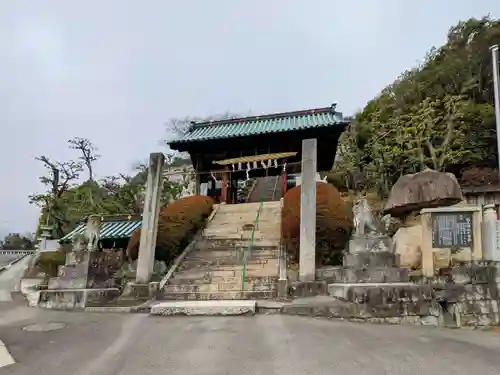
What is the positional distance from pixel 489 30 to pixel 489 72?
3.08 meters

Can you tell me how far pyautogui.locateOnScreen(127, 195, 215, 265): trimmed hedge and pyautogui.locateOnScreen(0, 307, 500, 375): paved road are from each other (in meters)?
5.64

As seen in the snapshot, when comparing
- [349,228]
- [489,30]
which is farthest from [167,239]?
[489,30]

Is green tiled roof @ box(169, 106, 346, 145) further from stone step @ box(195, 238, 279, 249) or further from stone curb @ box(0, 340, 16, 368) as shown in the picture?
stone curb @ box(0, 340, 16, 368)

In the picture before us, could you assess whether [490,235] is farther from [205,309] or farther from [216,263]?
[216,263]

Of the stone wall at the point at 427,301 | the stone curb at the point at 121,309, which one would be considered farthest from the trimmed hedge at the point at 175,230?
the stone wall at the point at 427,301

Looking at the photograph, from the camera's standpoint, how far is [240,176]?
76.3 ft

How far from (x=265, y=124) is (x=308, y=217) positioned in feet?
42.5

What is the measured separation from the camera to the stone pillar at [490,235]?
9.48 meters

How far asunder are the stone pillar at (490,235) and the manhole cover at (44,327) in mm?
9965

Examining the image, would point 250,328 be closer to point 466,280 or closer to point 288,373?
point 288,373

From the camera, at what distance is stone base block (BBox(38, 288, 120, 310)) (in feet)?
36.4

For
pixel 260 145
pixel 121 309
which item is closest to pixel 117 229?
pixel 260 145

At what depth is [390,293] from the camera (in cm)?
877

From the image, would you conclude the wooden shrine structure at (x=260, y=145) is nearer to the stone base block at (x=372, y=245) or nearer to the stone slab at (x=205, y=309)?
the stone base block at (x=372, y=245)
